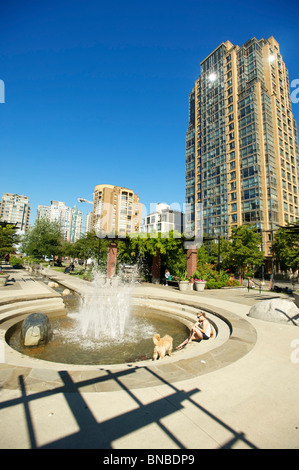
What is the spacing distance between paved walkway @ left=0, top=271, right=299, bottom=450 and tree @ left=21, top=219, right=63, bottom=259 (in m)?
36.0

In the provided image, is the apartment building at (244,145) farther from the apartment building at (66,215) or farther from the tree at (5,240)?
the apartment building at (66,215)

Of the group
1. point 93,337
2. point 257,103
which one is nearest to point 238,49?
point 257,103

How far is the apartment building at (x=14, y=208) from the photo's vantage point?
16838 centimetres

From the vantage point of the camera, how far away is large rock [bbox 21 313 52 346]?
19.8 ft

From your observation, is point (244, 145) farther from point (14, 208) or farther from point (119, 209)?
point (14, 208)

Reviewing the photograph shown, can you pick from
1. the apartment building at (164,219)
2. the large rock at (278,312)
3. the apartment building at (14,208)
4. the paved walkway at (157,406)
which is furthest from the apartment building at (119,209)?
the apartment building at (14,208)

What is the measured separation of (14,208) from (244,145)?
178 meters

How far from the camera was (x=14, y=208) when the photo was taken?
561 ft

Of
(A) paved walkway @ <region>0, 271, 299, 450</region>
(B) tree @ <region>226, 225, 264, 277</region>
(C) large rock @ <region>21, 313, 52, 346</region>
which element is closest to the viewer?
(A) paved walkway @ <region>0, 271, 299, 450</region>

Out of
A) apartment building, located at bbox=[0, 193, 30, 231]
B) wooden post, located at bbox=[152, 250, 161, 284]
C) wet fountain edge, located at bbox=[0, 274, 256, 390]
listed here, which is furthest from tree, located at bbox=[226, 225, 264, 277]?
apartment building, located at bbox=[0, 193, 30, 231]

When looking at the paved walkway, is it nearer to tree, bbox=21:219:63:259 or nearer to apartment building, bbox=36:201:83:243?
tree, bbox=21:219:63:259

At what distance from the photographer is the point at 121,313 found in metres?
9.69

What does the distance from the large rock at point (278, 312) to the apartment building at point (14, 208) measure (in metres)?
189

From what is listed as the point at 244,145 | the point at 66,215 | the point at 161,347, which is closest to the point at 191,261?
the point at 161,347
